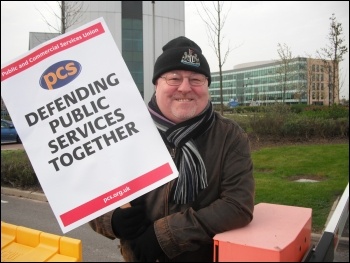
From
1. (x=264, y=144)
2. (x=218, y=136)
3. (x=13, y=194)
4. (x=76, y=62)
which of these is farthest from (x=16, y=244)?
(x=13, y=194)

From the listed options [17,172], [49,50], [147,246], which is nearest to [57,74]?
[49,50]

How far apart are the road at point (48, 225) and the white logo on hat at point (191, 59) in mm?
855

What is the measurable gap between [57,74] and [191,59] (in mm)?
437

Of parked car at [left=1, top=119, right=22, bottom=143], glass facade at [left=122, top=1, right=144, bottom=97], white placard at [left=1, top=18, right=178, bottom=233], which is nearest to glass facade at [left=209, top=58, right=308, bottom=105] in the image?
glass facade at [left=122, top=1, right=144, bottom=97]

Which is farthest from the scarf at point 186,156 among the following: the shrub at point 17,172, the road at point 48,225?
the shrub at point 17,172

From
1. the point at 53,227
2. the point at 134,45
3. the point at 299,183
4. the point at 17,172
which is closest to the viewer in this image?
the point at 134,45

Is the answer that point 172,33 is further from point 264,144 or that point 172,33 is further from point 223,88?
point 264,144

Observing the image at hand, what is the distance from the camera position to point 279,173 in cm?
416

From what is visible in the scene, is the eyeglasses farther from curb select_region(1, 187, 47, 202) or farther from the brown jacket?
curb select_region(1, 187, 47, 202)

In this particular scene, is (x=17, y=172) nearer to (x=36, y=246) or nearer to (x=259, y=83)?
(x=259, y=83)

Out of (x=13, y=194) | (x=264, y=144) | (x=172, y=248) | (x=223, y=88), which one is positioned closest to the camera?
(x=172, y=248)

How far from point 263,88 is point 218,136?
0.95 m

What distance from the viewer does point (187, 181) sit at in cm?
123

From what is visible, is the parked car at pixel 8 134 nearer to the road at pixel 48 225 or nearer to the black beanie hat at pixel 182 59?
the road at pixel 48 225
